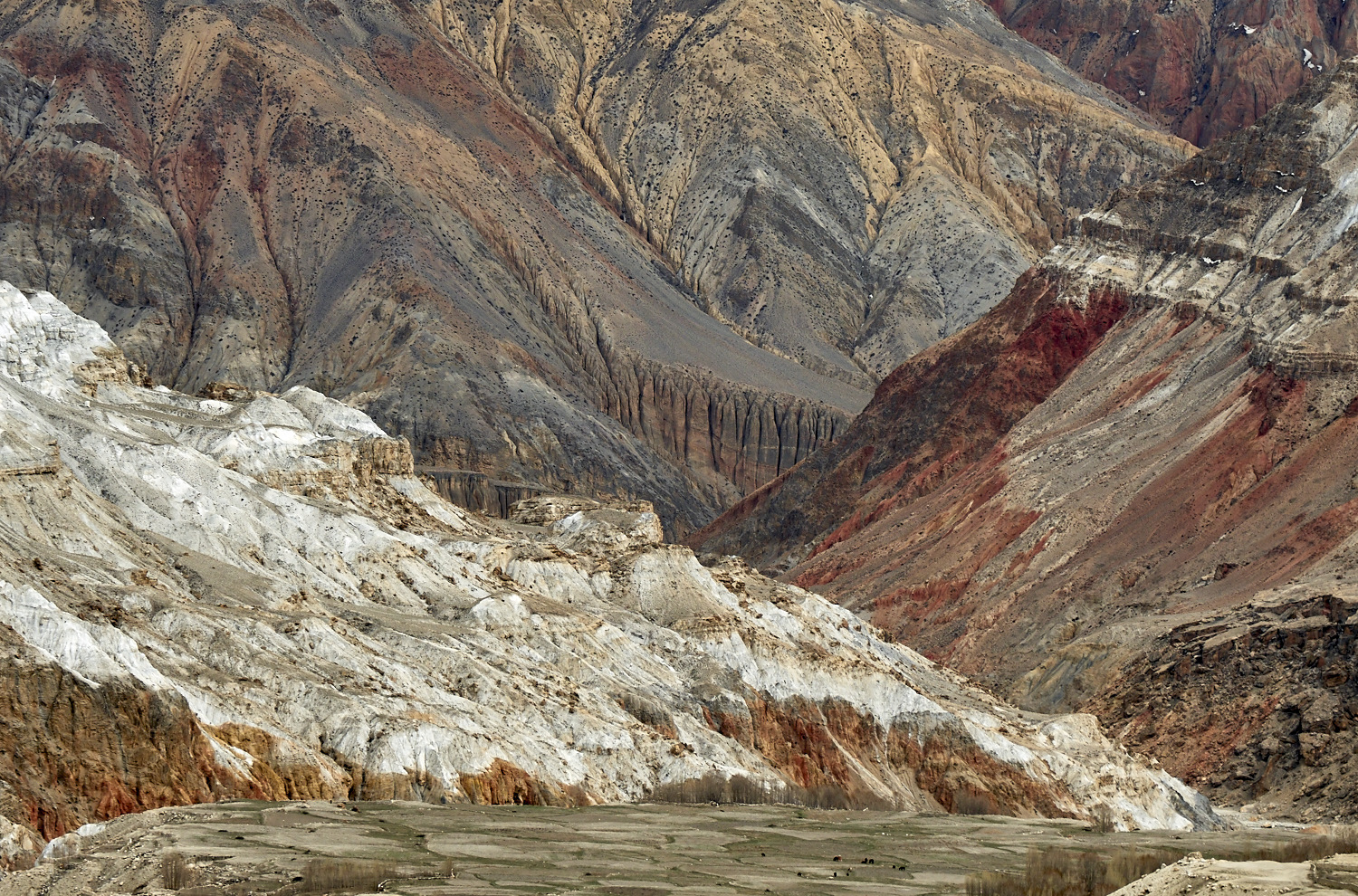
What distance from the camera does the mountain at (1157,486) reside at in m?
98.4

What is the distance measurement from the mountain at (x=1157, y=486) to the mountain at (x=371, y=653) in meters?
10.7

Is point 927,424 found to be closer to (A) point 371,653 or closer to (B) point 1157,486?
(B) point 1157,486

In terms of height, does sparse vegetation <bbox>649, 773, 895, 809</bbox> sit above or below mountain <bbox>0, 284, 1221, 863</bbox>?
below

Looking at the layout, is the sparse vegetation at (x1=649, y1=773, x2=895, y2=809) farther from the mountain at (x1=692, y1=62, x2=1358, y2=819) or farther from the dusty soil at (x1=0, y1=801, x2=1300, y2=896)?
the mountain at (x1=692, y1=62, x2=1358, y2=819)

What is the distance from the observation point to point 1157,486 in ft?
414

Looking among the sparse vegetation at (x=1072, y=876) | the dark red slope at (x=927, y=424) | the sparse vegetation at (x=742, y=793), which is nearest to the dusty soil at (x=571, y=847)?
the sparse vegetation at (x=1072, y=876)

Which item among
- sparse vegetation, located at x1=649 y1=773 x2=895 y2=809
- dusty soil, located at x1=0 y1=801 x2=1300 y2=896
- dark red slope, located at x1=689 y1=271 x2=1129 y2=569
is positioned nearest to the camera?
dusty soil, located at x1=0 y1=801 x2=1300 y2=896

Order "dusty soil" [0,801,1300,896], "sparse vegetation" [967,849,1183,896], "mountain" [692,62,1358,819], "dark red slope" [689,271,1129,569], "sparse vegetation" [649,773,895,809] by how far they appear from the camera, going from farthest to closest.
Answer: "dark red slope" [689,271,1129,569], "mountain" [692,62,1358,819], "sparse vegetation" [649,773,895,809], "dusty soil" [0,801,1300,896], "sparse vegetation" [967,849,1183,896]

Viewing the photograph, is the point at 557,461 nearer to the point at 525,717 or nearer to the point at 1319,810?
the point at 1319,810

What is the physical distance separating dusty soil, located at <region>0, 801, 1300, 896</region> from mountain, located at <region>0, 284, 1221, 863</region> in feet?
10.5

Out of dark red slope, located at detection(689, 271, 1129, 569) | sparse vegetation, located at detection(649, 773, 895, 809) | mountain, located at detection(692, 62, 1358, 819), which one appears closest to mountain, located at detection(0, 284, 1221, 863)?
sparse vegetation, located at detection(649, 773, 895, 809)

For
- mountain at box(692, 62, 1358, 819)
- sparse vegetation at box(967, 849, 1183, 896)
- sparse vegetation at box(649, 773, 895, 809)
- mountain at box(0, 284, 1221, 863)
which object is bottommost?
sparse vegetation at box(967, 849, 1183, 896)

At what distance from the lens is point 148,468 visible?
7556 cm

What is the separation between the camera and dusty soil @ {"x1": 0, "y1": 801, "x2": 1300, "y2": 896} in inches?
1711
